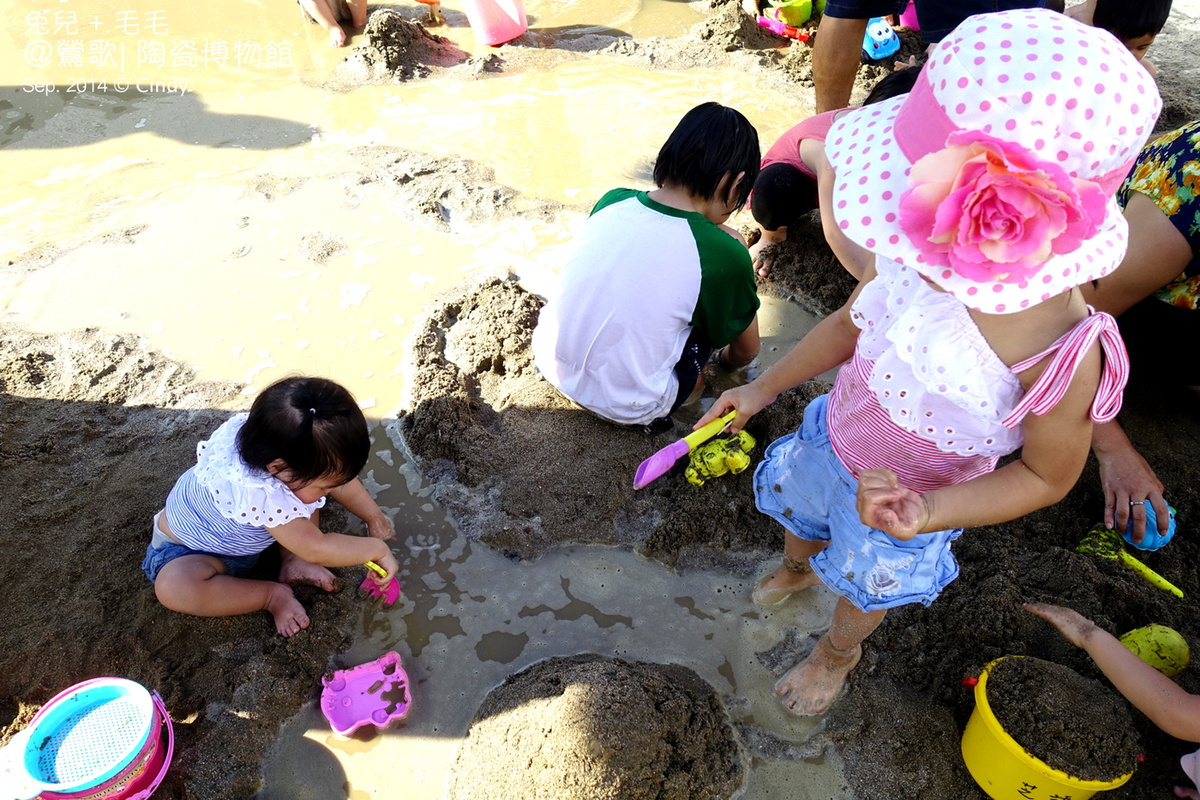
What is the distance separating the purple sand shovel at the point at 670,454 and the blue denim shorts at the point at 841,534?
0.25 metres

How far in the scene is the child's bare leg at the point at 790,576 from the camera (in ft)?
6.20

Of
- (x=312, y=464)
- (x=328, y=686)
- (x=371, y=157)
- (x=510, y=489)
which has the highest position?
(x=371, y=157)

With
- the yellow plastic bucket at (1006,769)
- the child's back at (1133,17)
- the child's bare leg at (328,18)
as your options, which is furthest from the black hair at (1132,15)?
the child's bare leg at (328,18)

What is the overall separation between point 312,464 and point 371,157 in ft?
7.88

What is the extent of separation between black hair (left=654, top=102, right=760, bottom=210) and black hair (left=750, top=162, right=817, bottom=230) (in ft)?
2.21

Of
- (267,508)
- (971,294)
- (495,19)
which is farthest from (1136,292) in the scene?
(495,19)

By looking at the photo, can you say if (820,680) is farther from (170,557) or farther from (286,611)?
(170,557)

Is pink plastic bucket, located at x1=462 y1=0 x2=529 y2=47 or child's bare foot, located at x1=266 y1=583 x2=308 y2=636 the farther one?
pink plastic bucket, located at x1=462 y1=0 x2=529 y2=47

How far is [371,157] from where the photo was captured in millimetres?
3629

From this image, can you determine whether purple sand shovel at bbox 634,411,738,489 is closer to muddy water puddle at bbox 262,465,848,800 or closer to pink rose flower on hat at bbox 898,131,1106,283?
muddy water puddle at bbox 262,465,848,800

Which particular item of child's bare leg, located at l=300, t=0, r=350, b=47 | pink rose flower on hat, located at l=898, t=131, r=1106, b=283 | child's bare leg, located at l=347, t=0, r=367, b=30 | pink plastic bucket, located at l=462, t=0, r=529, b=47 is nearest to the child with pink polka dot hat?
pink rose flower on hat, located at l=898, t=131, r=1106, b=283

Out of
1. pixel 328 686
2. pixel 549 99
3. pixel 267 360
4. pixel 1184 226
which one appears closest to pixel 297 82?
pixel 549 99

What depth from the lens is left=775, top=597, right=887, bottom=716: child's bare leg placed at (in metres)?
Answer: 1.74

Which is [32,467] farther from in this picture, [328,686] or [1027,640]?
[1027,640]
